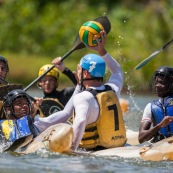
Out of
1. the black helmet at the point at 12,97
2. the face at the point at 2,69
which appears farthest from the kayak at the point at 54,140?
the face at the point at 2,69

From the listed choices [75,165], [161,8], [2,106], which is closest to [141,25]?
[161,8]

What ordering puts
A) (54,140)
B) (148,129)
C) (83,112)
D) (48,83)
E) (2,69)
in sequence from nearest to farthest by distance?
(83,112) < (54,140) < (148,129) < (2,69) < (48,83)

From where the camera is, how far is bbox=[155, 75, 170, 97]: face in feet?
29.6

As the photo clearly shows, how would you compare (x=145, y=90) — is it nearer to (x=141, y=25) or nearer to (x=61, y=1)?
A: (x=141, y=25)

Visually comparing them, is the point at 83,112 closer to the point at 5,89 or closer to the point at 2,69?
the point at 5,89

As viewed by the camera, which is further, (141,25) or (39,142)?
(141,25)

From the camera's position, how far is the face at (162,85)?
355 inches

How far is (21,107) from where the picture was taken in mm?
8883

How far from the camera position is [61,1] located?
85.1 ft

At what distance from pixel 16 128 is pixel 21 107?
0.77 ft

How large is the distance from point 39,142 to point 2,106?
110cm

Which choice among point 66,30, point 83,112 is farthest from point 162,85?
point 66,30

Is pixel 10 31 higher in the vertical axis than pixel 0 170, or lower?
higher

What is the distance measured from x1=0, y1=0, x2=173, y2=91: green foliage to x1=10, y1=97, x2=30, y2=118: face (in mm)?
10869
